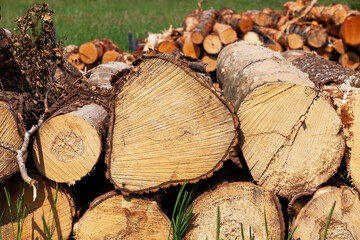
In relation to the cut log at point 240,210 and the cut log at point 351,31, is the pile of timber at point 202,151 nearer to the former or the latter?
the cut log at point 240,210

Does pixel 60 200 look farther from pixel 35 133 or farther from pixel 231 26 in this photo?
pixel 231 26

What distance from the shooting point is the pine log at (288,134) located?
2223mm

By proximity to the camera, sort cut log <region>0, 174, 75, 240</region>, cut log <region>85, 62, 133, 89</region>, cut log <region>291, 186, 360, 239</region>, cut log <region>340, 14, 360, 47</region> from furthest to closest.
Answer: cut log <region>340, 14, 360, 47</region>, cut log <region>85, 62, 133, 89</region>, cut log <region>0, 174, 75, 240</region>, cut log <region>291, 186, 360, 239</region>

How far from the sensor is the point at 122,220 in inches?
94.2

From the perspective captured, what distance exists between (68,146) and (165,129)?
0.59 metres

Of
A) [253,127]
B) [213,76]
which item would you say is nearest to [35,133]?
[253,127]

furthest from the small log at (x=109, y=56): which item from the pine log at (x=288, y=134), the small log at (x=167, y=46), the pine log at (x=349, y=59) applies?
the pine log at (x=288, y=134)

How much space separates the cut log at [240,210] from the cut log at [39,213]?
89cm

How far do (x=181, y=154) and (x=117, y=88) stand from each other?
0.55 meters

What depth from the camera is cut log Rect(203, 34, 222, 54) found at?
5598mm

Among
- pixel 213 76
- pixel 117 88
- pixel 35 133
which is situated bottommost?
pixel 213 76

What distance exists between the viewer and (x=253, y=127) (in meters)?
2.27

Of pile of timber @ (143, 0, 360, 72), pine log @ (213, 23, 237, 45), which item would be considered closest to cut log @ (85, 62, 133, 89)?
pile of timber @ (143, 0, 360, 72)

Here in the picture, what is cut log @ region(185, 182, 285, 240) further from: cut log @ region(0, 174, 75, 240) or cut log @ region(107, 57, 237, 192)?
cut log @ region(0, 174, 75, 240)
